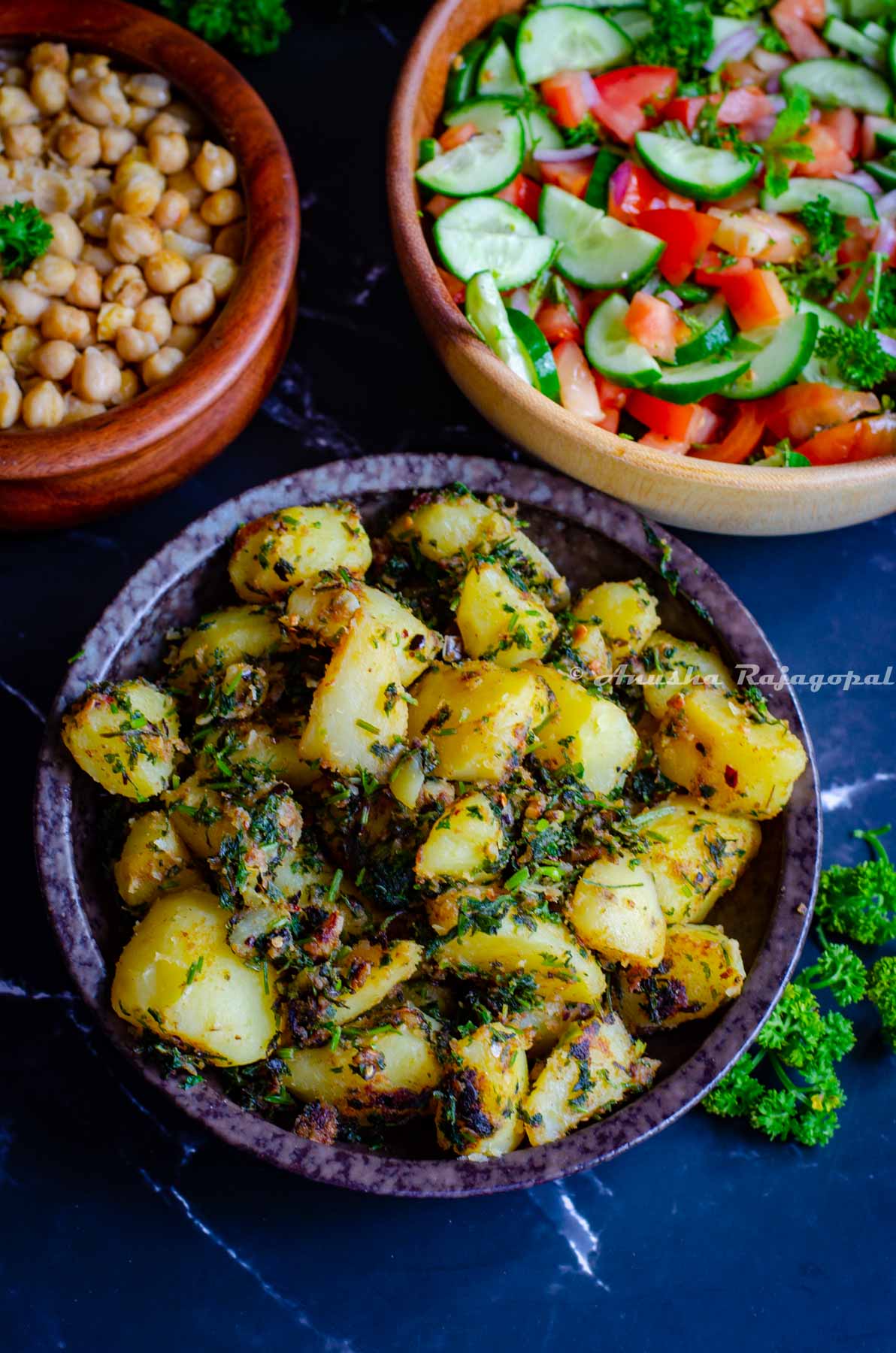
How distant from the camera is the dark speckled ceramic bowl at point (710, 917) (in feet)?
7.96

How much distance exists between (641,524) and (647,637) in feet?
0.89

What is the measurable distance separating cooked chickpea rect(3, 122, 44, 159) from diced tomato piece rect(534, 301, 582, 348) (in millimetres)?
1358

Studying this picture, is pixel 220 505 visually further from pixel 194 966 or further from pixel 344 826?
pixel 194 966

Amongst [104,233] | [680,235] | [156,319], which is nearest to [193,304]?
[156,319]

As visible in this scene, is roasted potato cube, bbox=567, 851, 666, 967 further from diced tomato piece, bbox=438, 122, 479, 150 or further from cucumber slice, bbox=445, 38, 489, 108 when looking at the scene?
cucumber slice, bbox=445, 38, 489, 108

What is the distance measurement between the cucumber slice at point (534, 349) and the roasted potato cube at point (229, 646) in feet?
2.94

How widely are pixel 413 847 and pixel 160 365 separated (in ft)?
4.50

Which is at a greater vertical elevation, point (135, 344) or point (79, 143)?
point (79, 143)

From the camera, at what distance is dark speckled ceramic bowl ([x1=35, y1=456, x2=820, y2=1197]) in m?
2.43

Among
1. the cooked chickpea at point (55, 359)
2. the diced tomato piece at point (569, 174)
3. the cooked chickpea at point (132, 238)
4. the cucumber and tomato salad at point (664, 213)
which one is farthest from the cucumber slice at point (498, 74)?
the cooked chickpea at point (55, 359)

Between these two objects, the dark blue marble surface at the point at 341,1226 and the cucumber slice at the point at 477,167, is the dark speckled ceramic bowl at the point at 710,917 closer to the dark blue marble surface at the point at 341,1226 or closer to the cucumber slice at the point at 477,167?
the dark blue marble surface at the point at 341,1226

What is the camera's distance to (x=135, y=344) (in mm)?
3023

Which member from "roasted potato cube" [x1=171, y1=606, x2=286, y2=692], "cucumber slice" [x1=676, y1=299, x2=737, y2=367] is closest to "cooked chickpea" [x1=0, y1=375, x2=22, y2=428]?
"roasted potato cube" [x1=171, y1=606, x2=286, y2=692]

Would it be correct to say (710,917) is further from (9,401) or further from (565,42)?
(565,42)
